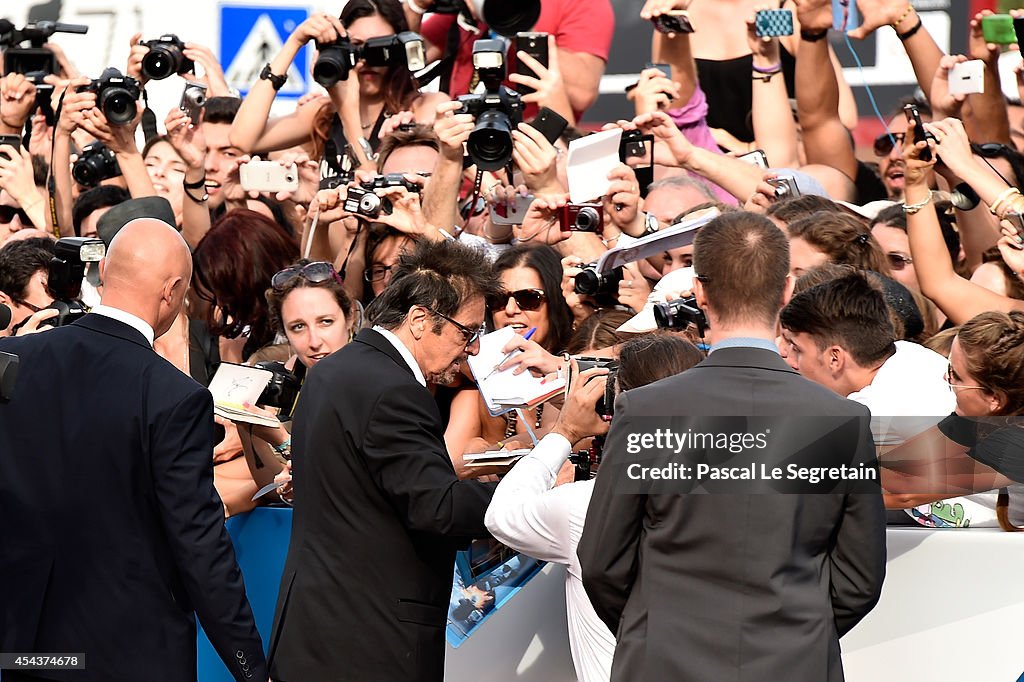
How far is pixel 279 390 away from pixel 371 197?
95 cm

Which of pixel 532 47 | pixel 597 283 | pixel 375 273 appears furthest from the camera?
pixel 532 47

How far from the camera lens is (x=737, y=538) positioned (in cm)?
267

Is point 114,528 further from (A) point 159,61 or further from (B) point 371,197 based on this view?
(A) point 159,61

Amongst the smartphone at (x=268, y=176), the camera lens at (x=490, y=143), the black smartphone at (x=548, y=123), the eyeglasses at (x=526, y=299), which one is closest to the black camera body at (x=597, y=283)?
the eyeglasses at (x=526, y=299)

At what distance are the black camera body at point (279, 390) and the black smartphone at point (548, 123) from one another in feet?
4.65

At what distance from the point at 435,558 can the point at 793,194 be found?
2.10m

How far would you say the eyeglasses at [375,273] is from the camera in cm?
523

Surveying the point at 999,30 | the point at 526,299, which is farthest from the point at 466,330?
the point at 999,30

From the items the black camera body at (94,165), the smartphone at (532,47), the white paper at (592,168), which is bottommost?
the black camera body at (94,165)

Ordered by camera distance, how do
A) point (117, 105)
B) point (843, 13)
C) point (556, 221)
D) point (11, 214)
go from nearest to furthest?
point (556, 221)
point (843, 13)
point (117, 105)
point (11, 214)

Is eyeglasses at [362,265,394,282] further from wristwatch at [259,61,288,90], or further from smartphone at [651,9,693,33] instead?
smartphone at [651,9,693,33]

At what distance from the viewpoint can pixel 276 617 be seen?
11.6 ft

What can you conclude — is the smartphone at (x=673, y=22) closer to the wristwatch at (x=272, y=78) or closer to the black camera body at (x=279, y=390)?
the wristwatch at (x=272, y=78)

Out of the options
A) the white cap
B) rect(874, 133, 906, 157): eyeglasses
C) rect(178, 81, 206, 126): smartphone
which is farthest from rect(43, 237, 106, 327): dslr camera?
rect(874, 133, 906, 157): eyeglasses
